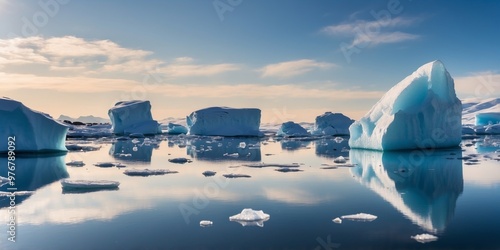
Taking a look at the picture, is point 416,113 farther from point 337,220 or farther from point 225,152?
point 337,220

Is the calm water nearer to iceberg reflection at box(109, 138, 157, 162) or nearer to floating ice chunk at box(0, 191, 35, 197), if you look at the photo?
floating ice chunk at box(0, 191, 35, 197)

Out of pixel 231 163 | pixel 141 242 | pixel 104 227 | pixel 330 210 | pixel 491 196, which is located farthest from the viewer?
pixel 231 163

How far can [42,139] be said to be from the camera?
2028cm

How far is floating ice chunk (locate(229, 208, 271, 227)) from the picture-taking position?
6886mm

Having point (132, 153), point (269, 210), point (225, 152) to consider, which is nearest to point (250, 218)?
point (269, 210)

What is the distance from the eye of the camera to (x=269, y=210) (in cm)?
791

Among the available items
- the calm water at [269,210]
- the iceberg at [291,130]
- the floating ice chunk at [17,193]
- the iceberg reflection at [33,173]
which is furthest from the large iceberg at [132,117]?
the floating ice chunk at [17,193]

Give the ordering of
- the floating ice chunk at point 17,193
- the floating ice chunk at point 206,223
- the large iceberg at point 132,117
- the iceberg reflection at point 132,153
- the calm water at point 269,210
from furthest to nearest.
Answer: the large iceberg at point 132,117 < the iceberg reflection at point 132,153 < the floating ice chunk at point 17,193 < the floating ice chunk at point 206,223 < the calm water at point 269,210

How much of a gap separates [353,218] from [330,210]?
0.85 m

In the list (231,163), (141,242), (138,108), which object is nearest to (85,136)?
(138,108)

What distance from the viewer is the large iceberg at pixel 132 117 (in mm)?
42531

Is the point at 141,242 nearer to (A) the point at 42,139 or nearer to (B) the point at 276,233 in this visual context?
(B) the point at 276,233

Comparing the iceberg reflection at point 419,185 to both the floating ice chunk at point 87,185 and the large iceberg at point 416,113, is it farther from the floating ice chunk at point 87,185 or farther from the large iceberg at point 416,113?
the floating ice chunk at point 87,185

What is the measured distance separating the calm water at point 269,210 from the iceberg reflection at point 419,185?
0.07ft
